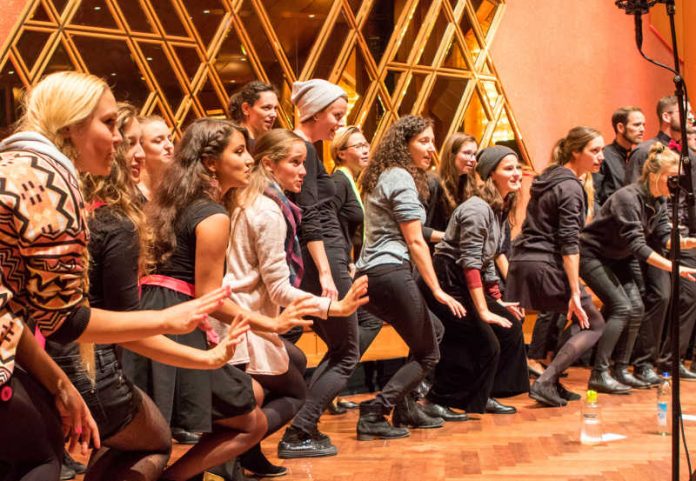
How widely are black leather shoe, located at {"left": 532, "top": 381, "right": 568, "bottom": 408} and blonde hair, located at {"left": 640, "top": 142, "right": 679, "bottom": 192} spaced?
122 centimetres

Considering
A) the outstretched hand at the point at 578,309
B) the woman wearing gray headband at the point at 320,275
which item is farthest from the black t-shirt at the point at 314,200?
the outstretched hand at the point at 578,309

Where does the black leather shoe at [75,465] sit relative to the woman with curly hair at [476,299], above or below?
below

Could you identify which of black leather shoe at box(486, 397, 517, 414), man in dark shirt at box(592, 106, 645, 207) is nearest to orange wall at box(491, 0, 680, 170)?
man in dark shirt at box(592, 106, 645, 207)

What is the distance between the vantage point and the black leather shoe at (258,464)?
3688 millimetres

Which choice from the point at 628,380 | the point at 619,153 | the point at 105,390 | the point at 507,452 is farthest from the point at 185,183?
the point at 619,153

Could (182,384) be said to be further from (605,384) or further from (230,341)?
(605,384)

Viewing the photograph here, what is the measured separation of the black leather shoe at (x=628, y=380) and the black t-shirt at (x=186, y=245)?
339 cm

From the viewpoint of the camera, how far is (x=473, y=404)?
16.0 ft

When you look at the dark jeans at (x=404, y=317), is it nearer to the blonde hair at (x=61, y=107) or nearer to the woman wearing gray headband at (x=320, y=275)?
the woman wearing gray headband at (x=320, y=275)

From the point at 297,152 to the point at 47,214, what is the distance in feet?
6.43

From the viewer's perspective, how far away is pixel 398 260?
4348 mm

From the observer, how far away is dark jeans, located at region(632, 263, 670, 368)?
→ 231 inches

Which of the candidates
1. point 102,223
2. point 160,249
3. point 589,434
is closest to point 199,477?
point 160,249

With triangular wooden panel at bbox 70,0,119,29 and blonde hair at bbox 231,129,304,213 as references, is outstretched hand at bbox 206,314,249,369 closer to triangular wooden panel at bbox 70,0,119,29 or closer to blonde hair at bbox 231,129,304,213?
blonde hair at bbox 231,129,304,213
